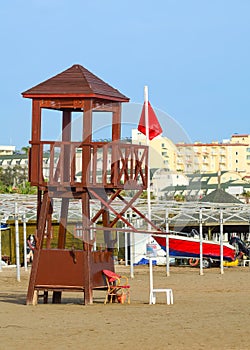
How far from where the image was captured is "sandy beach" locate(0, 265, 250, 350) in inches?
486

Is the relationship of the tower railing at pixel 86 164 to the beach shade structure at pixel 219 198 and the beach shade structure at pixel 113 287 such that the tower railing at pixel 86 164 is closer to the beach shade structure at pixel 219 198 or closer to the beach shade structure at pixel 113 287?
the beach shade structure at pixel 113 287

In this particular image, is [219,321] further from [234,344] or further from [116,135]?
[116,135]

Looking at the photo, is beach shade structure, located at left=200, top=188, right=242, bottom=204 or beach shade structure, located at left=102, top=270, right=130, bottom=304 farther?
beach shade structure, located at left=200, top=188, right=242, bottom=204

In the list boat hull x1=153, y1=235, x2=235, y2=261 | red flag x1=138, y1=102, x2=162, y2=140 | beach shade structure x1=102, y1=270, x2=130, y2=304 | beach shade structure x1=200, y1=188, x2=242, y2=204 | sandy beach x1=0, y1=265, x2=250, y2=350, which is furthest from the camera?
beach shade structure x1=200, y1=188, x2=242, y2=204

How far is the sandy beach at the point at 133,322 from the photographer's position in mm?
12336

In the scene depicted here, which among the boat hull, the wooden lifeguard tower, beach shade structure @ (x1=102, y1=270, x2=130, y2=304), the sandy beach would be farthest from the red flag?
the boat hull

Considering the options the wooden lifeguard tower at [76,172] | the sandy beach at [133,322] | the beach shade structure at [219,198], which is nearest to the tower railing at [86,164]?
the wooden lifeguard tower at [76,172]

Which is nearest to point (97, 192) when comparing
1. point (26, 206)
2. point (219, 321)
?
point (219, 321)

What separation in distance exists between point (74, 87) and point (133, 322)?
535cm

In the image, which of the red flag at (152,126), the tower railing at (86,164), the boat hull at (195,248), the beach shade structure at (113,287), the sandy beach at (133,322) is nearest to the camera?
the sandy beach at (133,322)

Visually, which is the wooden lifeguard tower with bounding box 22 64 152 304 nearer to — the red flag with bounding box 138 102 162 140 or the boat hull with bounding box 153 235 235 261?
the red flag with bounding box 138 102 162 140

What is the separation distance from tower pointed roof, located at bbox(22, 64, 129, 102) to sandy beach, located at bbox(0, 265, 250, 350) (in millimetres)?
4071

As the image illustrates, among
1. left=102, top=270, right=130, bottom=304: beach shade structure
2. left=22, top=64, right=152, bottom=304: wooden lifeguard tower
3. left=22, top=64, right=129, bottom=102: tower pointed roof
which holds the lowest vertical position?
left=102, top=270, right=130, bottom=304: beach shade structure

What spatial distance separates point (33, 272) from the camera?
60.7ft
